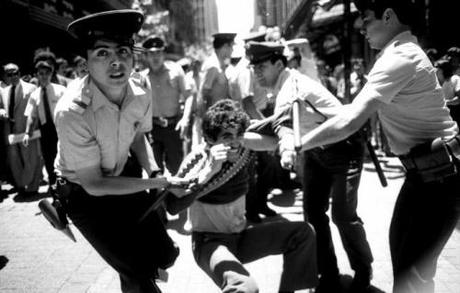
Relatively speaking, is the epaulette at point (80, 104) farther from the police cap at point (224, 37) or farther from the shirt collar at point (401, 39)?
the police cap at point (224, 37)

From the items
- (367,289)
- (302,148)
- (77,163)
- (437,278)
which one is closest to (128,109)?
(77,163)

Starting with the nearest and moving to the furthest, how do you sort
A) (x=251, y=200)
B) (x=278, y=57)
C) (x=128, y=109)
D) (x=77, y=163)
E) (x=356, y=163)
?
1. (x=77, y=163)
2. (x=128, y=109)
3. (x=356, y=163)
4. (x=278, y=57)
5. (x=251, y=200)

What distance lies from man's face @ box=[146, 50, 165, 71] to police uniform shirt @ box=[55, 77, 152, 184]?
10.1ft

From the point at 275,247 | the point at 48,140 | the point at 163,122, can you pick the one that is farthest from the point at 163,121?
the point at 275,247

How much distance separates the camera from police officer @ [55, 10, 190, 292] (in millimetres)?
2471

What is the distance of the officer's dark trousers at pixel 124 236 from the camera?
2562 millimetres

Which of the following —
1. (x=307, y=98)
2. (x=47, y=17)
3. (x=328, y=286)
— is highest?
(x=47, y=17)

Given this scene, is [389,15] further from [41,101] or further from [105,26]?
[41,101]

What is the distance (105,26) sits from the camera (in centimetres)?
250

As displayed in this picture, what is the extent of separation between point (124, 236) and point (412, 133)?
1.72m

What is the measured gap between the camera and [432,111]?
92.0 inches

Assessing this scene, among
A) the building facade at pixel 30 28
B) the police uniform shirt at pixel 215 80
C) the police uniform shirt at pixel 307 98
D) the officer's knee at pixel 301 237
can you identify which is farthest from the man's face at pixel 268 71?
the building facade at pixel 30 28

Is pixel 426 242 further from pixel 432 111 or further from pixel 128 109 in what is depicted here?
pixel 128 109

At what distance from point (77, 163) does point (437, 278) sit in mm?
2885
